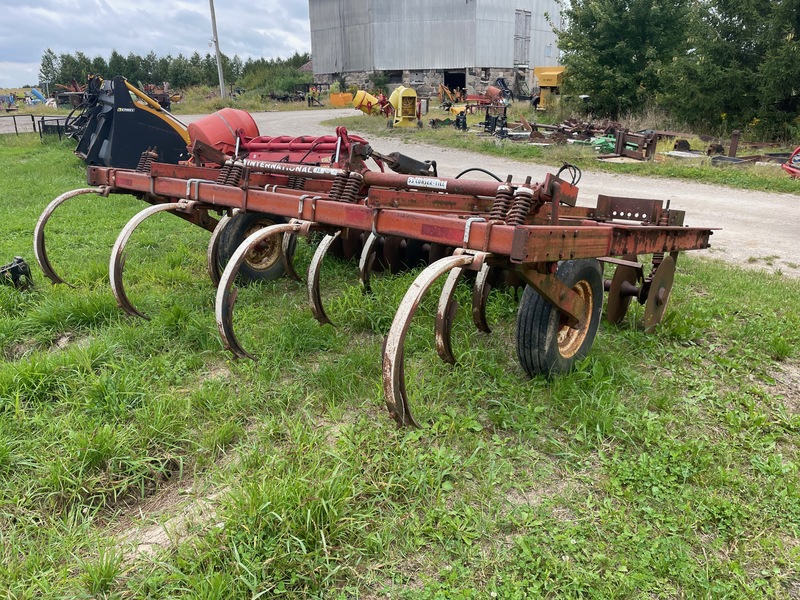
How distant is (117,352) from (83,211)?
204 inches

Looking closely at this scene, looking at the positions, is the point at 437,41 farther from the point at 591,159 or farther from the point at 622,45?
the point at 591,159

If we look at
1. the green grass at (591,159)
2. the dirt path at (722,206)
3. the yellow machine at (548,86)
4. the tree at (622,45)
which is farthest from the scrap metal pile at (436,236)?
the yellow machine at (548,86)

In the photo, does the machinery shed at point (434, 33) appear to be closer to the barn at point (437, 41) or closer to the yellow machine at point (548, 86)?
the barn at point (437, 41)

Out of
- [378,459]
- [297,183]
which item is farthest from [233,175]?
[378,459]

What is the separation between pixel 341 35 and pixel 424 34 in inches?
226

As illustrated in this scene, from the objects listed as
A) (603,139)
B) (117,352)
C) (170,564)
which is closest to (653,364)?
(170,564)

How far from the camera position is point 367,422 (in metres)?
2.84

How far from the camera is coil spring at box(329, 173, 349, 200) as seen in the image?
10.9 ft

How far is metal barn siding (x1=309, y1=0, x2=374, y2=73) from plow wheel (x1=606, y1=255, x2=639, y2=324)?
3359 centimetres

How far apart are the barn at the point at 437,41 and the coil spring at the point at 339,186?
33243mm

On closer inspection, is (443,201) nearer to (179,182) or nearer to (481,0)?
(179,182)

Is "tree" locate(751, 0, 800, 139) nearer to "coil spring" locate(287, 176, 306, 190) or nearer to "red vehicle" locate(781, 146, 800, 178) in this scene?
"red vehicle" locate(781, 146, 800, 178)

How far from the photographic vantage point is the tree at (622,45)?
17.0 metres

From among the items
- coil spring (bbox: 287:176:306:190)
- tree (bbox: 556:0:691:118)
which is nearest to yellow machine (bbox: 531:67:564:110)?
tree (bbox: 556:0:691:118)
